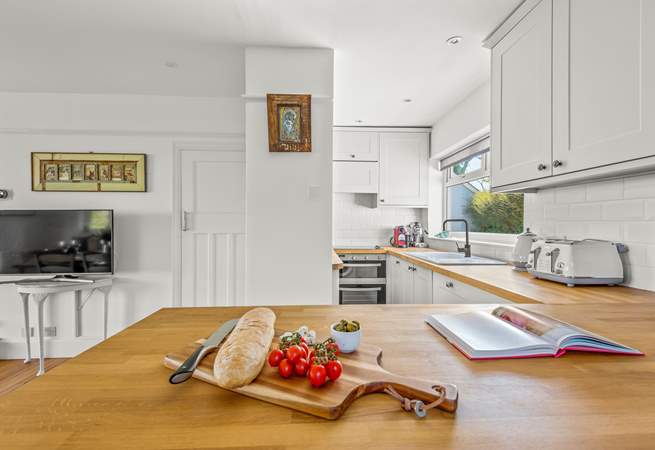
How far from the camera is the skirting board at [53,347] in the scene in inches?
119

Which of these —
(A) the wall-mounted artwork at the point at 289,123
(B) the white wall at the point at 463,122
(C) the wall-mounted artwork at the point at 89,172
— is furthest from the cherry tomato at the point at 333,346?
(C) the wall-mounted artwork at the point at 89,172

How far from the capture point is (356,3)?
5.74 feet

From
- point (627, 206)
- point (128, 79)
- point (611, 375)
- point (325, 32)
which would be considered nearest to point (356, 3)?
point (325, 32)

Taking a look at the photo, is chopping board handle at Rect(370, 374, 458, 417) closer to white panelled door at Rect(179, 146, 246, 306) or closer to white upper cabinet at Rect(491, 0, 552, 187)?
white upper cabinet at Rect(491, 0, 552, 187)

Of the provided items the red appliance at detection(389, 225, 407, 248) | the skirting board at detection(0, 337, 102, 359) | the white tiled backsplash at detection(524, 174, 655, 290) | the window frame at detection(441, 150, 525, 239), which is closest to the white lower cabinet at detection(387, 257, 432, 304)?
the red appliance at detection(389, 225, 407, 248)

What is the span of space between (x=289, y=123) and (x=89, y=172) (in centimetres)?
223

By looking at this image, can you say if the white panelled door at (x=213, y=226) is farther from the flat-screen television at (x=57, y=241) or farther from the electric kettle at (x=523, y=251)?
the electric kettle at (x=523, y=251)

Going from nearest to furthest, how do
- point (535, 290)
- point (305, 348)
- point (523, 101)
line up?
point (305, 348) < point (535, 290) < point (523, 101)

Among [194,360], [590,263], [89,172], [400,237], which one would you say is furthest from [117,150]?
[590,263]

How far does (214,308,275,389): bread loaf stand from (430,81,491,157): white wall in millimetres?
2722

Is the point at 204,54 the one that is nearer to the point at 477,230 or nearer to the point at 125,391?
the point at 125,391

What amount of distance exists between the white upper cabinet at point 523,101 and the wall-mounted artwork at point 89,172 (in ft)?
10.1

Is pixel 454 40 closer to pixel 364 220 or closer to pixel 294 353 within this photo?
pixel 294 353

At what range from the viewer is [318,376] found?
50 centimetres
